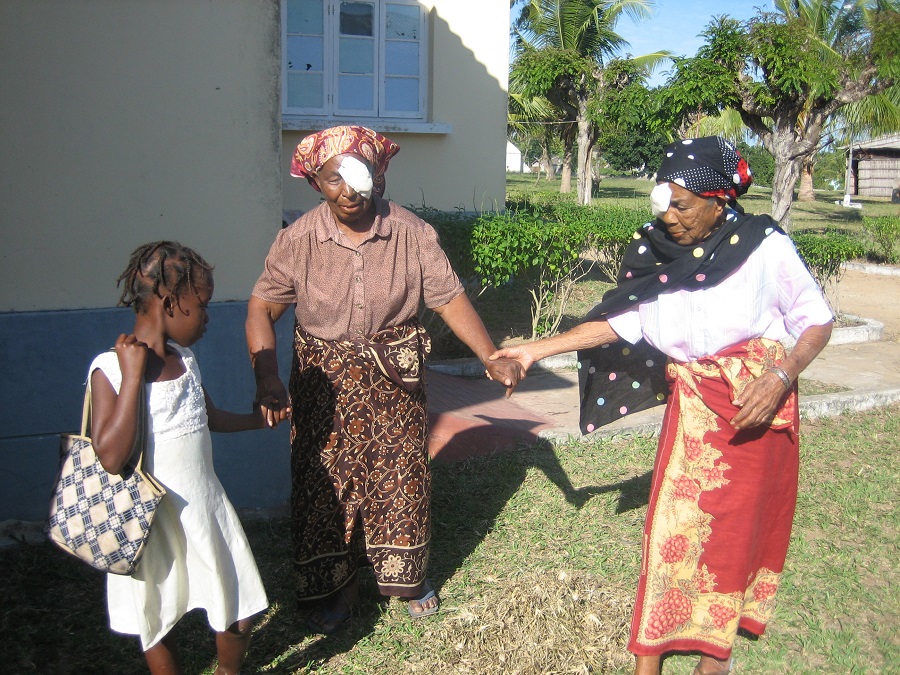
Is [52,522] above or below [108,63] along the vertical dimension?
below

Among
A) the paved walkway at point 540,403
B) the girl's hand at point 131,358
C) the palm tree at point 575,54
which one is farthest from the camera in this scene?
the palm tree at point 575,54

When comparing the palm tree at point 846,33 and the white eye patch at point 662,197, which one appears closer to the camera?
the white eye patch at point 662,197

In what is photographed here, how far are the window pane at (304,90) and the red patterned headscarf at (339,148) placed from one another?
634 cm

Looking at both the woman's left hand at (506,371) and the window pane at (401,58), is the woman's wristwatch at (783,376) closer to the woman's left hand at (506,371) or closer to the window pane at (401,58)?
the woman's left hand at (506,371)

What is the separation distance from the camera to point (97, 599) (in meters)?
3.68

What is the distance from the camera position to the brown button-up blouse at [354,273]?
324cm

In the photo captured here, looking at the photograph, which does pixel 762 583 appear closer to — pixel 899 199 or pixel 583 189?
pixel 583 189

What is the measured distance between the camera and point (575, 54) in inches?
871

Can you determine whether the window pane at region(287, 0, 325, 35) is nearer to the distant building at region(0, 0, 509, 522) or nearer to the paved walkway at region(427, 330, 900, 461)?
the paved walkway at region(427, 330, 900, 461)

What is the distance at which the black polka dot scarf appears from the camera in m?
2.97

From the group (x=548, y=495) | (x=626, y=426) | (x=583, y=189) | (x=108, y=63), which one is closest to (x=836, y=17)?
(x=583, y=189)

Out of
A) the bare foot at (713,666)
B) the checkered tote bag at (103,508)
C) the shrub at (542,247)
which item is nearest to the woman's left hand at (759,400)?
the bare foot at (713,666)

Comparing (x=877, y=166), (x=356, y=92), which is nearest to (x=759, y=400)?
(x=356, y=92)

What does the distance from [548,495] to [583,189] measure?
711 inches
